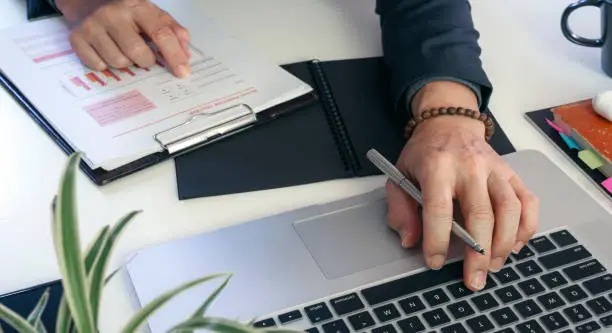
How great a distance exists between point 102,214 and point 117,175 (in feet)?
0.16

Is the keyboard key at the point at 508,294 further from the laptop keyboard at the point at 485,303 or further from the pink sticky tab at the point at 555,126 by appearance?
the pink sticky tab at the point at 555,126

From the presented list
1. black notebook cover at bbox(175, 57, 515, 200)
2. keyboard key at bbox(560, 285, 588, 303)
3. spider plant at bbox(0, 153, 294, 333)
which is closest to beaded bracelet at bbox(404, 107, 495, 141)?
black notebook cover at bbox(175, 57, 515, 200)

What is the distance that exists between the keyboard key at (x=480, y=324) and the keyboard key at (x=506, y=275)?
5 cm

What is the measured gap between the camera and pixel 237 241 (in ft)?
2.06

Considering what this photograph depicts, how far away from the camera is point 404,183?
66 cm

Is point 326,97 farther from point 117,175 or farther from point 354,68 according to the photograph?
point 117,175

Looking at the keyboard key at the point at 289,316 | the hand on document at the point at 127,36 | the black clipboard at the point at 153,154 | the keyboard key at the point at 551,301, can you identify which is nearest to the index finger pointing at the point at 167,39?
the hand on document at the point at 127,36

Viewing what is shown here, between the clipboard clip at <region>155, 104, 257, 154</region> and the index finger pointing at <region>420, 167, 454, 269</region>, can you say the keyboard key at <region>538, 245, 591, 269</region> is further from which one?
the clipboard clip at <region>155, 104, 257, 154</region>

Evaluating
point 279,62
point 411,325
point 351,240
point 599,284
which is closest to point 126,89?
point 279,62

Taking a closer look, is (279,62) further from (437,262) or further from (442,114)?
(437,262)

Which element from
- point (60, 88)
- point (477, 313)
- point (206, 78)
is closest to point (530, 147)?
point (477, 313)

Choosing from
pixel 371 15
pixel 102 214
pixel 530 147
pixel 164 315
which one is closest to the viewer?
pixel 164 315

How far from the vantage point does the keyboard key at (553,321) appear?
1.84ft

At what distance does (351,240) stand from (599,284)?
226 mm
